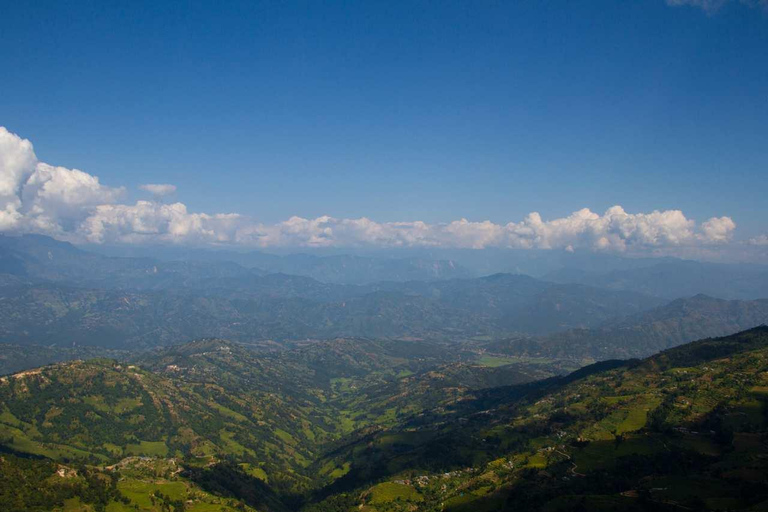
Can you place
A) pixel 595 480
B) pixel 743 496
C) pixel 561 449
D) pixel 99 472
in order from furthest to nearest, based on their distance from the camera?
pixel 561 449 → pixel 99 472 → pixel 595 480 → pixel 743 496

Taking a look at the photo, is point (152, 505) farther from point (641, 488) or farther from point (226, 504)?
point (641, 488)

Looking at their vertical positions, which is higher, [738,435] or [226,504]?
[738,435]

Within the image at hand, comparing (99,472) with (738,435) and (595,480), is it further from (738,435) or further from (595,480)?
(738,435)

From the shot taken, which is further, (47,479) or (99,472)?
(99,472)

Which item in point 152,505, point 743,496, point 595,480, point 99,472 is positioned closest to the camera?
point 743,496

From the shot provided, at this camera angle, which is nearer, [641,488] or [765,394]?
[641,488]

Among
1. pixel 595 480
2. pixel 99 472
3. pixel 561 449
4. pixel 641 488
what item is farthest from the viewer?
pixel 561 449

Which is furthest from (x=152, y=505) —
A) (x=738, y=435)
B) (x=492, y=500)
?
(x=738, y=435)

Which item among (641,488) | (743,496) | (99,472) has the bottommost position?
(99,472)

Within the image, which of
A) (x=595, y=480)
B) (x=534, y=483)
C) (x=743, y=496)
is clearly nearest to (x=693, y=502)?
(x=743, y=496)
